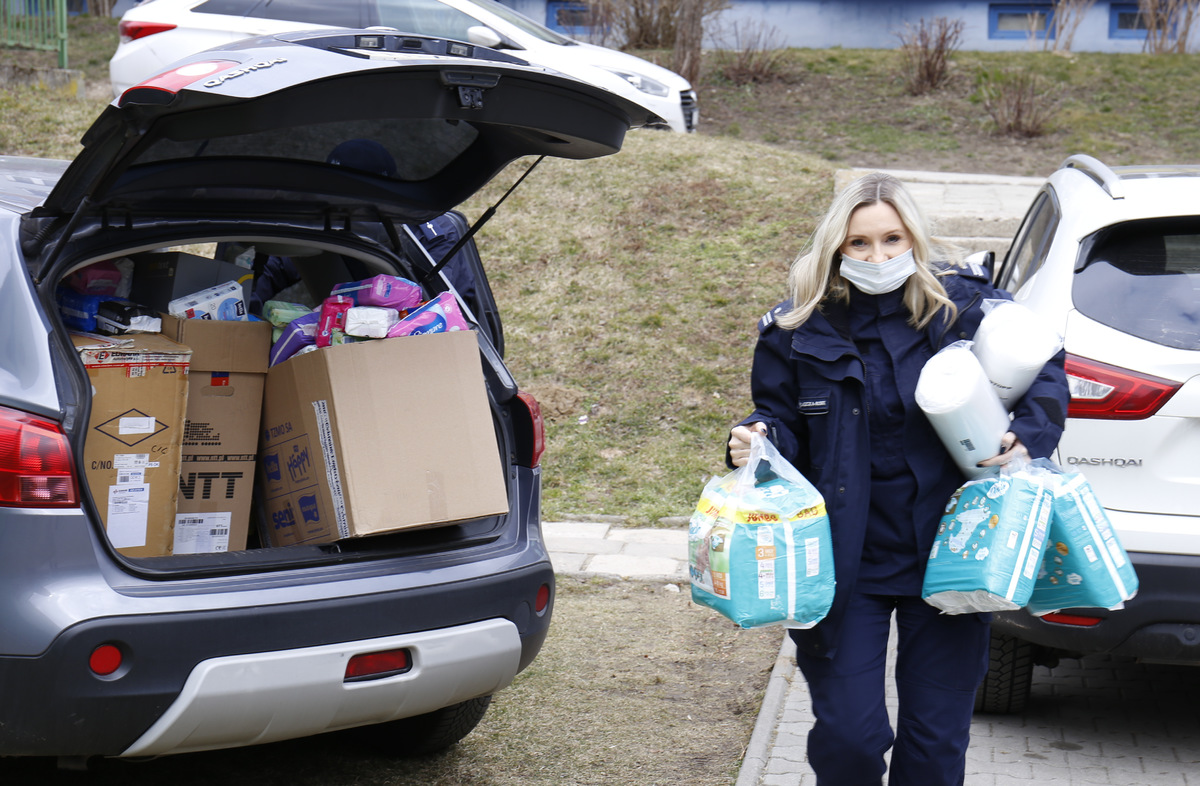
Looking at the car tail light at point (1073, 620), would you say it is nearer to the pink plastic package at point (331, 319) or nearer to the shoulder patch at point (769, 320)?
the shoulder patch at point (769, 320)

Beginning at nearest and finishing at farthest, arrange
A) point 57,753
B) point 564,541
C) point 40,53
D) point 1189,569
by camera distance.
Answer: point 57,753 → point 1189,569 → point 564,541 → point 40,53

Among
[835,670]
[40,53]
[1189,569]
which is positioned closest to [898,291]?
[835,670]

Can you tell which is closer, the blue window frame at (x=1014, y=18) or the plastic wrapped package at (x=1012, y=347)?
the plastic wrapped package at (x=1012, y=347)

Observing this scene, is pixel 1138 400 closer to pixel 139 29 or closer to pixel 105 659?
pixel 105 659

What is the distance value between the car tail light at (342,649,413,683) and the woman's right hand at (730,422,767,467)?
3.13ft

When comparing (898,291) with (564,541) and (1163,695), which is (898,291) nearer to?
(1163,695)

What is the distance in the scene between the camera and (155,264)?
3531 millimetres

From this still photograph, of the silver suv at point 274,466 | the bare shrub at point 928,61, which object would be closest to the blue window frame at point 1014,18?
the bare shrub at point 928,61

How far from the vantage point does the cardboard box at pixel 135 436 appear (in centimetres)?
293

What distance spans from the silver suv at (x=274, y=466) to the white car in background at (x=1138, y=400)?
4.77 feet

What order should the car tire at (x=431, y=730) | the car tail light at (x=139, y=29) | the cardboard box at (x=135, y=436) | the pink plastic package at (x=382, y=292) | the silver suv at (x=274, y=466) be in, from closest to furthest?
the silver suv at (x=274, y=466), the cardboard box at (x=135, y=436), the pink plastic package at (x=382, y=292), the car tire at (x=431, y=730), the car tail light at (x=139, y=29)

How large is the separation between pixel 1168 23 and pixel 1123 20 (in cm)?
328

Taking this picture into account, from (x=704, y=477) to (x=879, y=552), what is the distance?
4.07 metres


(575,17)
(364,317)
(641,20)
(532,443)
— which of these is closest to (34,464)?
(364,317)
